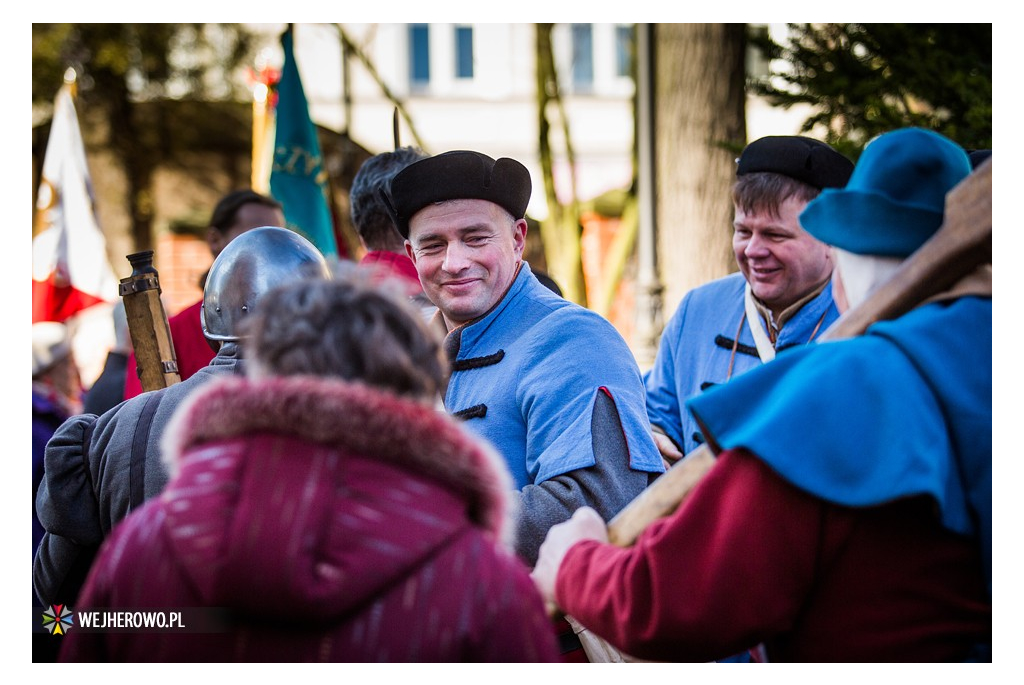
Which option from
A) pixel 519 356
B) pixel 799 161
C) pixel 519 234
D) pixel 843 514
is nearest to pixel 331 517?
pixel 843 514

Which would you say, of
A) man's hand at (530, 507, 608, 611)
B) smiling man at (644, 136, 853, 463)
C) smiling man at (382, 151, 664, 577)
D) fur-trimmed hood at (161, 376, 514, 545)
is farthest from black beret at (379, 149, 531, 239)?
fur-trimmed hood at (161, 376, 514, 545)

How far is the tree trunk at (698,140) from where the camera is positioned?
6129 millimetres

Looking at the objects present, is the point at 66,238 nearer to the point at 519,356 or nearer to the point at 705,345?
the point at 705,345

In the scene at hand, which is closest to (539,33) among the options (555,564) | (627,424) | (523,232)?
(523,232)

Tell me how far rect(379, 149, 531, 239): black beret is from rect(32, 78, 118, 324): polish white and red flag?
12.3 ft

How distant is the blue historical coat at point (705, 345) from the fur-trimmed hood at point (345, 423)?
194cm

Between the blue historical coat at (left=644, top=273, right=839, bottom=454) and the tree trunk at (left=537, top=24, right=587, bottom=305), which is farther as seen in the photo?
the tree trunk at (left=537, top=24, right=587, bottom=305)

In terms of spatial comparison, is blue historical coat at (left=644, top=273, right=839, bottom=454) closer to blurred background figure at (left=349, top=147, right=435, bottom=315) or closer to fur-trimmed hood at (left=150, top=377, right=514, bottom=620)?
blurred background figure at (left=349, top=147, right=435, bottom=315)

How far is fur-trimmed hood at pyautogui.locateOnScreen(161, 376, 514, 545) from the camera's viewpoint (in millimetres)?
1595

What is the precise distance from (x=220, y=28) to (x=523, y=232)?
1299cm

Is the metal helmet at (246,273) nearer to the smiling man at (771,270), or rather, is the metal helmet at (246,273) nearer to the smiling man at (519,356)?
the smiling man at (519,356)

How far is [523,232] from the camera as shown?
3.27m

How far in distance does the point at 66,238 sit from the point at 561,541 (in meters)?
4.99

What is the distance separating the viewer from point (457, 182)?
3.09 m
